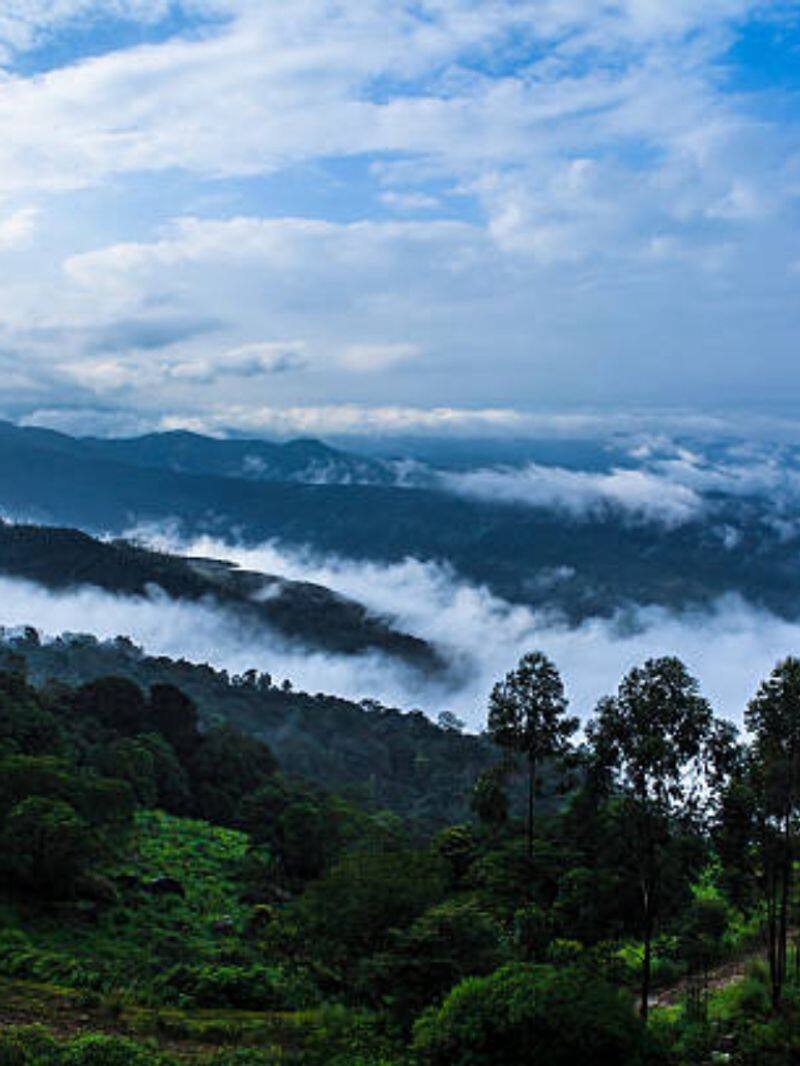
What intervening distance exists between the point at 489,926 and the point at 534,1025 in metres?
5.93

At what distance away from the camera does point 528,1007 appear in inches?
556

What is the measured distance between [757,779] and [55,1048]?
595 inches

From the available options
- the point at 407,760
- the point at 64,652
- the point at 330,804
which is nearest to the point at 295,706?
the point at 407,760

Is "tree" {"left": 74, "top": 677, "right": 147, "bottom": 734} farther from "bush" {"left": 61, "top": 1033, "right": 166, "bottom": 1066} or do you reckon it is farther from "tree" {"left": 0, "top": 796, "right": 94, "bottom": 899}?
"bush" {"left": 61, "top": 1033, "right": 166, "bottom": 1066}

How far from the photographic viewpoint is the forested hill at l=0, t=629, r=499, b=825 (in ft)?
418

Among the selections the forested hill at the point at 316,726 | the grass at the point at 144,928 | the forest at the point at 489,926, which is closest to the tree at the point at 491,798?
the forest at the point at 489,926

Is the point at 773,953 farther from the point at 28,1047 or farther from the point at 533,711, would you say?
the point at 28,1047

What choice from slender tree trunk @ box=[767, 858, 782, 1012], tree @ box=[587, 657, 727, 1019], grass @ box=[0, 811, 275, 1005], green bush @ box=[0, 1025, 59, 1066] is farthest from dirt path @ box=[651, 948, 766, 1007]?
green bush @ box=[0, 1025, 59, 1066]

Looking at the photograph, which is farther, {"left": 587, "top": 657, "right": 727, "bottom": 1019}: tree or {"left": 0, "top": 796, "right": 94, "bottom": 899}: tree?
{"left": 0, "top": 796, "right": 94, "bottom": 899}: tree

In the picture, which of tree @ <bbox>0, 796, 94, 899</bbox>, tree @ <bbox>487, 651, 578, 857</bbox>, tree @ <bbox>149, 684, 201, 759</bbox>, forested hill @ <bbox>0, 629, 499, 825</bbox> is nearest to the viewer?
tree @ <bbox>487, 651, 578, 857</bbox>

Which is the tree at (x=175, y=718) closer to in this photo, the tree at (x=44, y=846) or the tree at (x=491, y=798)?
the tree at (x=491, y=798)

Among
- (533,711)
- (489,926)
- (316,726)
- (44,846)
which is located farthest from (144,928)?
(316,726)

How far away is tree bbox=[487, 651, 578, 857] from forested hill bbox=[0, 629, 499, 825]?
90.4 m

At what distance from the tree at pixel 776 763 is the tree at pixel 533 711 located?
920 cm
